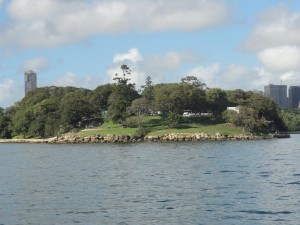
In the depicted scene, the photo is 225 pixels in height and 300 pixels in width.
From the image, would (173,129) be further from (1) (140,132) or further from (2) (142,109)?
(2) (142,109)

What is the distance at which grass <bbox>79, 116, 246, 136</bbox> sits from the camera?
516 ft

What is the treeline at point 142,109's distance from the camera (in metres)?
169

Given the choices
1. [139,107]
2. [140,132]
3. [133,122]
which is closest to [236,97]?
[139,107]

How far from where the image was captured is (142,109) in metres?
178

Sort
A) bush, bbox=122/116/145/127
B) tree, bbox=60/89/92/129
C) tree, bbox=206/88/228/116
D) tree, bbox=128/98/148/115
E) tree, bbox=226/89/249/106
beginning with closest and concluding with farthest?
bush, bbox=122/116/145/127 → tree, bbox=60/89/92/129 → tree, bbox=128/98/148/115 → tree, bbox=206/88/228/116 → tree, bbox=226/89/249/106

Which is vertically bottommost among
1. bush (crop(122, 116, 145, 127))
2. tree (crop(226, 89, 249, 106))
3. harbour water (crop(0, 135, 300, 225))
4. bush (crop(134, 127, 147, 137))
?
harbour water (crop(0, 135, 300, 225))

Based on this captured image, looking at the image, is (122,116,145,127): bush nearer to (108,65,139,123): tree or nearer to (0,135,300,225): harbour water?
(108,65,139,123): tree

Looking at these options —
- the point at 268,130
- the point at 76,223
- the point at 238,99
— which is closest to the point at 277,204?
the point at 76,223

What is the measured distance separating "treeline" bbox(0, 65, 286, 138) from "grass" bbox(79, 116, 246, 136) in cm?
289

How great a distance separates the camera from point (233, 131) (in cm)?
15900

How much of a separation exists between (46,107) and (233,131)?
72.1 m

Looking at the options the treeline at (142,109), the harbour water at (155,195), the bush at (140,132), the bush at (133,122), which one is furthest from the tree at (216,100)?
the harbour water at (155,195)

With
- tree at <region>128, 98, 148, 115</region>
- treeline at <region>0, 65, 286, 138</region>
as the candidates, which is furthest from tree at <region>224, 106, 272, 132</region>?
tree at <region>128, 98, 148, 115</region>

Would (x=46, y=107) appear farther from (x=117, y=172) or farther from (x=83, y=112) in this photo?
(x=117, y=172)
